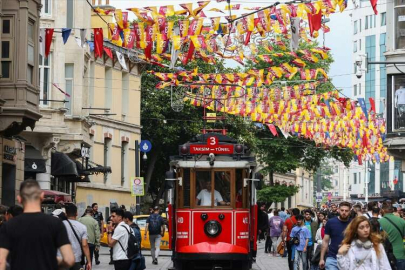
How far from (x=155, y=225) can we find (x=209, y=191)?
9.28m

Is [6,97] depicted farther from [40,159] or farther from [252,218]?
[252,218]

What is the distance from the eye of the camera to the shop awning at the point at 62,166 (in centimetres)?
4053

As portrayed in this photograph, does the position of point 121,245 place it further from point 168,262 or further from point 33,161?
point 33,161

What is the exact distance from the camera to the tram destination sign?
25281 mm

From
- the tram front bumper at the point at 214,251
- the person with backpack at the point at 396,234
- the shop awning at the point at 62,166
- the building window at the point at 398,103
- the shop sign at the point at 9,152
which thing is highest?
the building window at the point at 398,103

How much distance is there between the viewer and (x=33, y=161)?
121 ft

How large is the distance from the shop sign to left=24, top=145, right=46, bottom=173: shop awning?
3.99m

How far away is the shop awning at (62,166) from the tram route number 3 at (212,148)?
16.0 metres

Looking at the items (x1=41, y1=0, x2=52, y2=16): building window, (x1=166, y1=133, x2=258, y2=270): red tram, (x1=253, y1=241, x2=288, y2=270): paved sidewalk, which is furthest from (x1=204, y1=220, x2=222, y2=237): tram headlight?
(x1=41, y1=0, x2=52, y2=16): building window

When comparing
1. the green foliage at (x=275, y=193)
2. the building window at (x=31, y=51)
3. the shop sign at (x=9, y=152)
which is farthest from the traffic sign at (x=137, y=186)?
the green foliage at (x=275, y=193)

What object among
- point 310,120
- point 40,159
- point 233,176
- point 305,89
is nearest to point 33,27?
point 40,159

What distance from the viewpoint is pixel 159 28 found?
27.9 meters

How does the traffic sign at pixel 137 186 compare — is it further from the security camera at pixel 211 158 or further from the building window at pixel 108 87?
the security camera at pixel 211 158

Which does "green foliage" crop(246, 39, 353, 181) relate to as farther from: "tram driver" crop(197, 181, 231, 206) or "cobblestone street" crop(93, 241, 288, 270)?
"tram driver" crop(197, 181, 231, 206)
